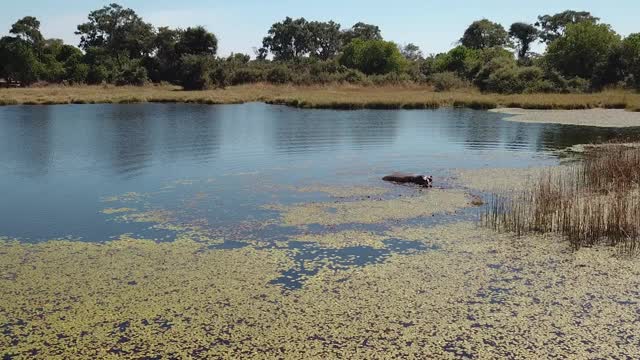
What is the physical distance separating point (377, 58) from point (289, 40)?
3526 cm

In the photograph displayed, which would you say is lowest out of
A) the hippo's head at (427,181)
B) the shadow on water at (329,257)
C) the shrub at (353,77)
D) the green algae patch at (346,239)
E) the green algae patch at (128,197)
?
the shadow on water at (329,257)

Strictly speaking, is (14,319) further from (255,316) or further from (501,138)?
(501,138)

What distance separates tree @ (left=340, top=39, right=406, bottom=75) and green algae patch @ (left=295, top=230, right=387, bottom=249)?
55236 mm

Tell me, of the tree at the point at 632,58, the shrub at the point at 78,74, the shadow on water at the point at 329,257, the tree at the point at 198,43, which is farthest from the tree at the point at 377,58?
the shadow on water at the point at 329,257

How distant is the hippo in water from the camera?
42.3 ft

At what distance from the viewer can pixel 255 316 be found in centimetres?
619

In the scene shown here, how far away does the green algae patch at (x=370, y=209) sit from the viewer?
10078 millimetres

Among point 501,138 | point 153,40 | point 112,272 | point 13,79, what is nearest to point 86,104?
point 13,79

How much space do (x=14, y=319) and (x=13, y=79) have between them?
56085 millimetres

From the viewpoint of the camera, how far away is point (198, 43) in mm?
57375

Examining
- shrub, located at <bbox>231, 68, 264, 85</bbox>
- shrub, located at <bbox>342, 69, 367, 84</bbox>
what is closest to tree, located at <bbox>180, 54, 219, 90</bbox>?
shrub, located at <bbox>231, 68, 264, 85</bbox>

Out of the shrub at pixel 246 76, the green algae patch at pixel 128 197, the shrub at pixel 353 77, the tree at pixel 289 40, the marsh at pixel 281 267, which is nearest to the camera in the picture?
the marsh at pixel 281 267

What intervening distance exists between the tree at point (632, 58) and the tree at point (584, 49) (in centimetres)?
119

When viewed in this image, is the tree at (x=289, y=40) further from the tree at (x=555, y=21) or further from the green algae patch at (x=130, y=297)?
the green algae patch at (x=130, y=297)
